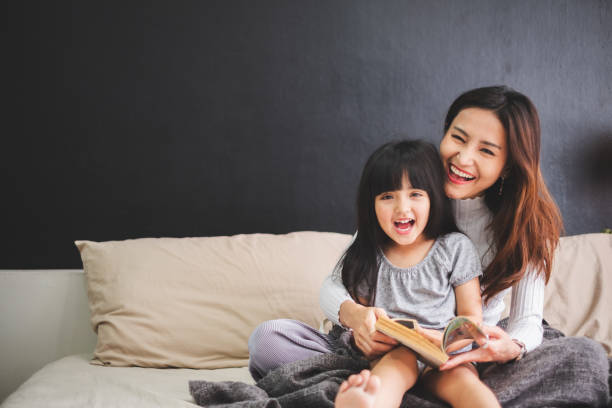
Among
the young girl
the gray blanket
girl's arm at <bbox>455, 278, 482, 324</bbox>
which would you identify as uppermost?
the young girl

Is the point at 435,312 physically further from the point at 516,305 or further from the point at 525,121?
the point at 525,121

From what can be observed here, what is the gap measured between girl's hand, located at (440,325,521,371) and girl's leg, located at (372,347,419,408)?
9 centimetres

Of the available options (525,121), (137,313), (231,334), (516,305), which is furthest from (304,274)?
(525,121)

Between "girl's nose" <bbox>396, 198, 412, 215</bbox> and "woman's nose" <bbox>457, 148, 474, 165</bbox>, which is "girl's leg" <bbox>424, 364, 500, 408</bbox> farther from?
"woman's nose" <bbox>457, 148, 474, 165</bbox>

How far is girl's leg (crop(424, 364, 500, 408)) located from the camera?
1.11 meters

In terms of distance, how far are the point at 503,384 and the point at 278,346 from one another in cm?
54

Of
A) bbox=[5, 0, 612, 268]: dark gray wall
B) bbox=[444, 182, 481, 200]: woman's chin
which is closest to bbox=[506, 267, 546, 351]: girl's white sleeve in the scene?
bbox=[444, 182, 481, 200]: woman's chin

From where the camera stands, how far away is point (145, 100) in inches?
88.0

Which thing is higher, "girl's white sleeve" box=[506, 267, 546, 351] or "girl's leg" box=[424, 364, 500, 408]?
"girl's white sleeve" box=[506, 267, 546, 351]

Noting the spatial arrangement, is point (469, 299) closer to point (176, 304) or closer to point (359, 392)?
point (359, 392)

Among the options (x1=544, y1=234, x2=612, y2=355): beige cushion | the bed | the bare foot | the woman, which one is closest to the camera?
the bare foot

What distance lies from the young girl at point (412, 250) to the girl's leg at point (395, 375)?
0.24 feet

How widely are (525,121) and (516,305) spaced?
0.48 m

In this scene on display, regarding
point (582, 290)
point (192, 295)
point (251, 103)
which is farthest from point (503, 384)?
point (251, 103)
